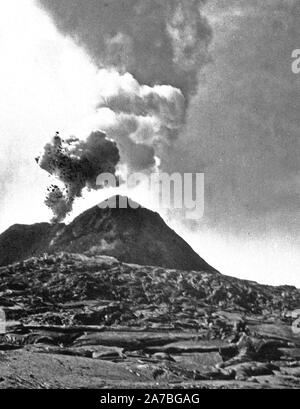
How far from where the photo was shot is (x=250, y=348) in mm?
51000

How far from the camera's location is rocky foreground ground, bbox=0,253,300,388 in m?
43.3

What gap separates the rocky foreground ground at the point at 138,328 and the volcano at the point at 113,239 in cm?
623

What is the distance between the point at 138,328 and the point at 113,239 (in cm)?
2991

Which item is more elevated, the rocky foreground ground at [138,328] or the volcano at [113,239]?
the volcano at [113,239]

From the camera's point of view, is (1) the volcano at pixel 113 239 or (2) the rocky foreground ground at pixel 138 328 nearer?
(2) the rocky foreground ground at pixel 138 328

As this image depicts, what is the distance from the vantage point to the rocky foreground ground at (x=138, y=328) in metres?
43.3

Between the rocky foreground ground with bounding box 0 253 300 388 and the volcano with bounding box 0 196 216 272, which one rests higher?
the volcano with bounding box 0 196 216 272

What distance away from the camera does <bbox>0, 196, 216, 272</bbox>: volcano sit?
78188 millimetres

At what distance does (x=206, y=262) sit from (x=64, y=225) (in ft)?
77.8

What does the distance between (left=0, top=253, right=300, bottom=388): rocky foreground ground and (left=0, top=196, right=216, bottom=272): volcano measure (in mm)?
6225

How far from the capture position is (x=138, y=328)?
177 ft

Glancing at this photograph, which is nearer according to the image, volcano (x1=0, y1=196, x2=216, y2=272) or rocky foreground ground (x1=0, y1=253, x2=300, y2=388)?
rocky foreground ground (x1=0, y1=253, x2=300, y2=388)
